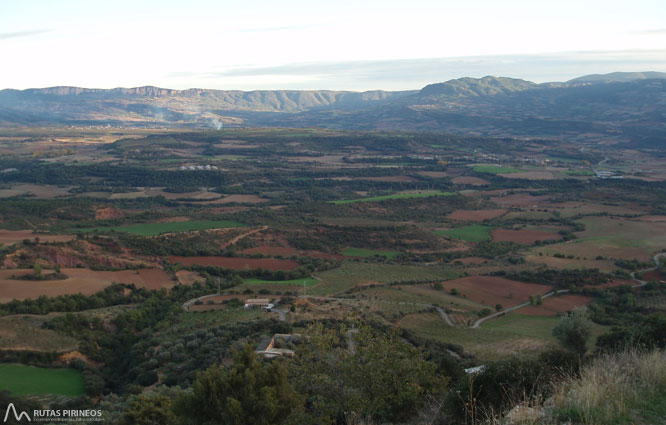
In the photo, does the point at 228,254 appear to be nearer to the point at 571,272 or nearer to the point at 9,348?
the point at 9,348

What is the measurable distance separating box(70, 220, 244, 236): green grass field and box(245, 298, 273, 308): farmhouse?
2664cm

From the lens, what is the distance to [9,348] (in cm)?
2766

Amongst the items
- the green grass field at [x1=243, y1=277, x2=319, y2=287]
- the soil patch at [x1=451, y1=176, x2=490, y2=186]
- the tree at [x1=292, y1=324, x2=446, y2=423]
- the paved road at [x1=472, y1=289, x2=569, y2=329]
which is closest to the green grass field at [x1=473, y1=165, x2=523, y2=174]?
the soil patch at [x1=451, y1=176, x2=490, y2=186]

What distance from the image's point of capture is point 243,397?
42.8 feet

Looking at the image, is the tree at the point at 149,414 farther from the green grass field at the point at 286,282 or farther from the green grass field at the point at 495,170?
the green grass field at the point at 495,170

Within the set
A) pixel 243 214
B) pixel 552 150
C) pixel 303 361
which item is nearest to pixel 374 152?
pixel 552 150

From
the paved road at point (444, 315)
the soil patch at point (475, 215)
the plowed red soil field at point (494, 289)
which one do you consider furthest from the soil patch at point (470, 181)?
the paved road at point (444, 315)

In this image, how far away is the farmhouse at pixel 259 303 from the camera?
127 feet

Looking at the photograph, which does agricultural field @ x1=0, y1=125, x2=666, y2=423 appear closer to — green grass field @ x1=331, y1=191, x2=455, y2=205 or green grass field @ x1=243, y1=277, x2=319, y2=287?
green grass field @ x1=243, y1=277, x2=319, y2=287

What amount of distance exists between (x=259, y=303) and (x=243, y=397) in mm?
26335

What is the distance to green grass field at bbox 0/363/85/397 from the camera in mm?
24031

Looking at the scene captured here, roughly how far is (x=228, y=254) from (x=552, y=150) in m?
122

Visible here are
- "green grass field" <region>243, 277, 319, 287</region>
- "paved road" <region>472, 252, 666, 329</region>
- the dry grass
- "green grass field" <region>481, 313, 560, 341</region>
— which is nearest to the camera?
the dry grass

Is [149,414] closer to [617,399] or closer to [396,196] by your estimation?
[617,399]
